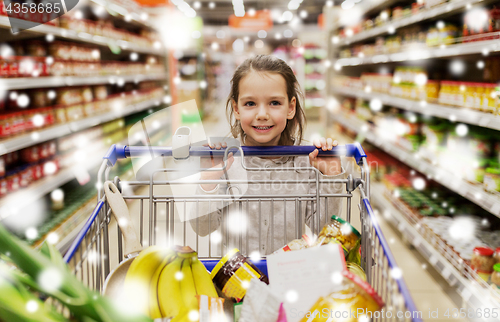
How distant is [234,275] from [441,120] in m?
2.64

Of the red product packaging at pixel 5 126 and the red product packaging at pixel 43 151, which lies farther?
the red product packaging at pixel 43 151

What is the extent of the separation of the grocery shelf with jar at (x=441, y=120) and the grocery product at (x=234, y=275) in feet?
4.47

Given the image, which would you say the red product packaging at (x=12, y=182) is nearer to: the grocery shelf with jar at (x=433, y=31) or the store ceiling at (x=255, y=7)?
the grocery shelf with jar at (x=433, y=31)

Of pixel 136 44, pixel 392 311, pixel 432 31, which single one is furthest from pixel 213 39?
pixel 392 311

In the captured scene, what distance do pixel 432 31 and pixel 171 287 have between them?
2636 mm

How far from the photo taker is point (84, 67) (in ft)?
9.87

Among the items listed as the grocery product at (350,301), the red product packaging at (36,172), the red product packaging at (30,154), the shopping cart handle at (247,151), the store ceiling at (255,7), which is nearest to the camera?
the grocery product at (350,301)

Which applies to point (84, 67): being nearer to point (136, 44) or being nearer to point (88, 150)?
point (88, 150)

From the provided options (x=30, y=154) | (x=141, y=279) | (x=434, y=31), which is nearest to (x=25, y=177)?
(x=30, y=154)

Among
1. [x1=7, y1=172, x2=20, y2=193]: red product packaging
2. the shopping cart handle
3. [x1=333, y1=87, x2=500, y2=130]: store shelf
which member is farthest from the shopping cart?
[x1=7, y1=172, x2=20, y2=193]: red product packaging

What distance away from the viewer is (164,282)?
2.40 ft

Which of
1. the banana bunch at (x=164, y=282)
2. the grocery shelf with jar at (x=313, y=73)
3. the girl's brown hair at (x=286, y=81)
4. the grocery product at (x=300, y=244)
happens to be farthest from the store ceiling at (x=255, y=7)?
the banana bunch at (x=164, y=282)

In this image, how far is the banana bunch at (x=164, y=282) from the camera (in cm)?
71

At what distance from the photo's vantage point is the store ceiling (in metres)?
12.4
